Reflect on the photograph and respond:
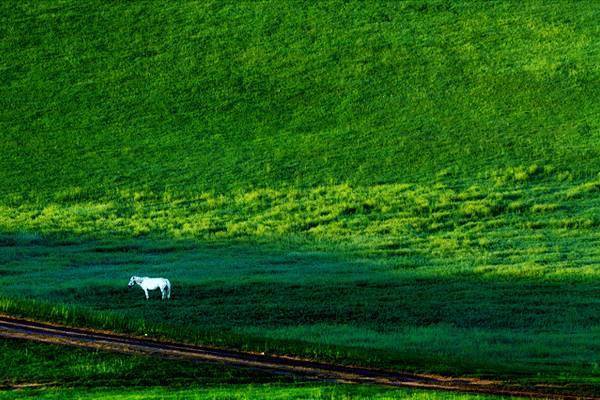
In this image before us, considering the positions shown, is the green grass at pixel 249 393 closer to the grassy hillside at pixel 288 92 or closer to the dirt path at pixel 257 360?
the dirt path at pixel 257 360

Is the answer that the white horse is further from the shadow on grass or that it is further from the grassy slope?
the grassy slope

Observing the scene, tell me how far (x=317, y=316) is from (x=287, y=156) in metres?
30.4

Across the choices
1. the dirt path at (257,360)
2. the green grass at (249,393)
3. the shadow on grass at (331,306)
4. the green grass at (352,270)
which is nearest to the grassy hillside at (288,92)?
the green grass at (352,270)

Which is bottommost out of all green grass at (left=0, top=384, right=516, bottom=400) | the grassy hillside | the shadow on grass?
green grass at (left=0, top=384, right=516, bottom=400)

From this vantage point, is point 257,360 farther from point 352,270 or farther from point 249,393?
point 352,270

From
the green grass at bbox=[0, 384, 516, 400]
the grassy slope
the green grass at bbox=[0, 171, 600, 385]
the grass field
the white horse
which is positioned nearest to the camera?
the green grass at bbox=[0, 384, 516, 400]

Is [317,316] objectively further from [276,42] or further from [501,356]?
[276,42]

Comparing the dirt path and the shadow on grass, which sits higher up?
the shadow on grass

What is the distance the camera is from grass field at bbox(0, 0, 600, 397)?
37.8 metres

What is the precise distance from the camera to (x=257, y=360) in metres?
31.7

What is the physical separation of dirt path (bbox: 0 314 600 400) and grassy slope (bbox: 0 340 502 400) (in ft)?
2.68

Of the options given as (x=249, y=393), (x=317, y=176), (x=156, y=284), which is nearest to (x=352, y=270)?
(x=156, y=284)

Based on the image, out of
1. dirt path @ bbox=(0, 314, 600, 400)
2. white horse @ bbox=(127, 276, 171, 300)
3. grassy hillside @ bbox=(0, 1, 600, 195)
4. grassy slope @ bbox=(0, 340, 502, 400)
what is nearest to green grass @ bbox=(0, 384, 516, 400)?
grassy slope @ bbox=(0, 340, 502, 400)

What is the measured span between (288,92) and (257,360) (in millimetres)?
47641
